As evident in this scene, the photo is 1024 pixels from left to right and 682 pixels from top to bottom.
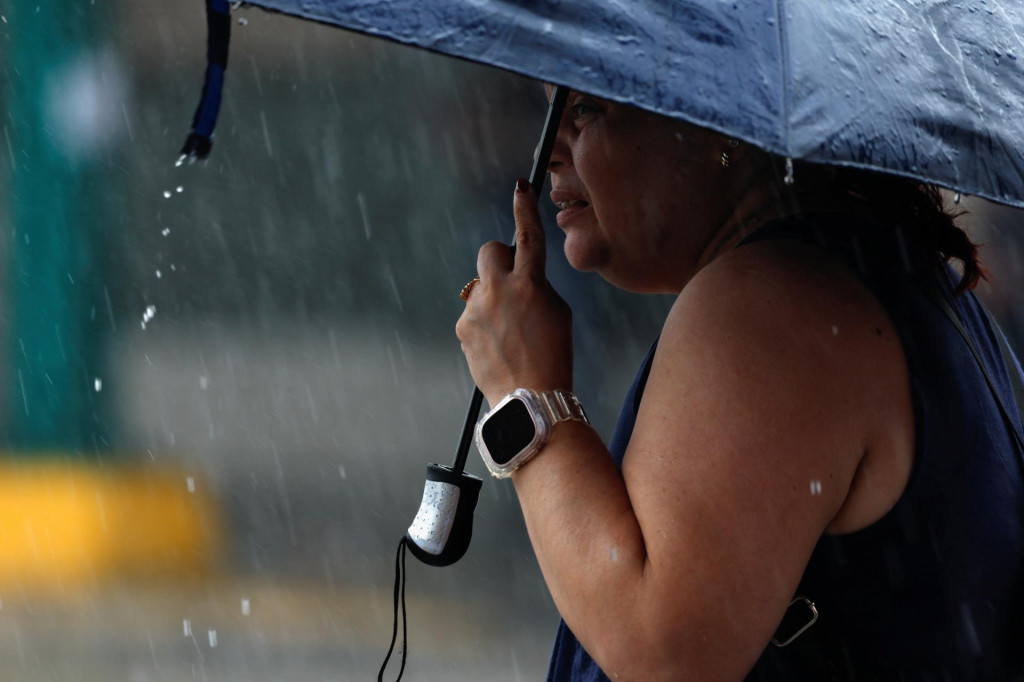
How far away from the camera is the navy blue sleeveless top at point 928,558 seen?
1404 mm

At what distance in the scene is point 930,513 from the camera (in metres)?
1.40

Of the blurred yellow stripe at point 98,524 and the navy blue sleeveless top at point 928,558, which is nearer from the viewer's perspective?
the navy blue sleeveless top at point 928,558

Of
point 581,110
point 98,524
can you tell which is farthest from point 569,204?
point 98,524

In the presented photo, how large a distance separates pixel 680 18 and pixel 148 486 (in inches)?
245

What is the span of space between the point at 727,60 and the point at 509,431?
20.7 inches

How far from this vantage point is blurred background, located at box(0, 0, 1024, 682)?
6.26 m

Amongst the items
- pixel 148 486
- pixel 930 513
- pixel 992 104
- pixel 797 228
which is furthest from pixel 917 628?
pixel 148 486

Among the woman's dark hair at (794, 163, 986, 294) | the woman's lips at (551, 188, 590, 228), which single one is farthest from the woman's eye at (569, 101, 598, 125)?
the woman's dark hair at (794, 163, 986, 294)

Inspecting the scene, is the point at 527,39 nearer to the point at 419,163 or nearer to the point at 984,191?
the point at 984,191

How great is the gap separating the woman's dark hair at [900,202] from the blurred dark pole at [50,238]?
230 inches

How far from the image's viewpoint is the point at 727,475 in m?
1.31

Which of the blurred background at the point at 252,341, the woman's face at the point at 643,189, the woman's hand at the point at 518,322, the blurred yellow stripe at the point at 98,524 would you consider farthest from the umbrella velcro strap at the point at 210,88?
the blurred yellow stripe at the point at 98,524

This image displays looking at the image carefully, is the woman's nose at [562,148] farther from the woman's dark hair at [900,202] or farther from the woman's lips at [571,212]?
the woman's dark hair at [900,202]

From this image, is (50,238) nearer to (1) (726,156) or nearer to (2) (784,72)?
(1) (726,156)
